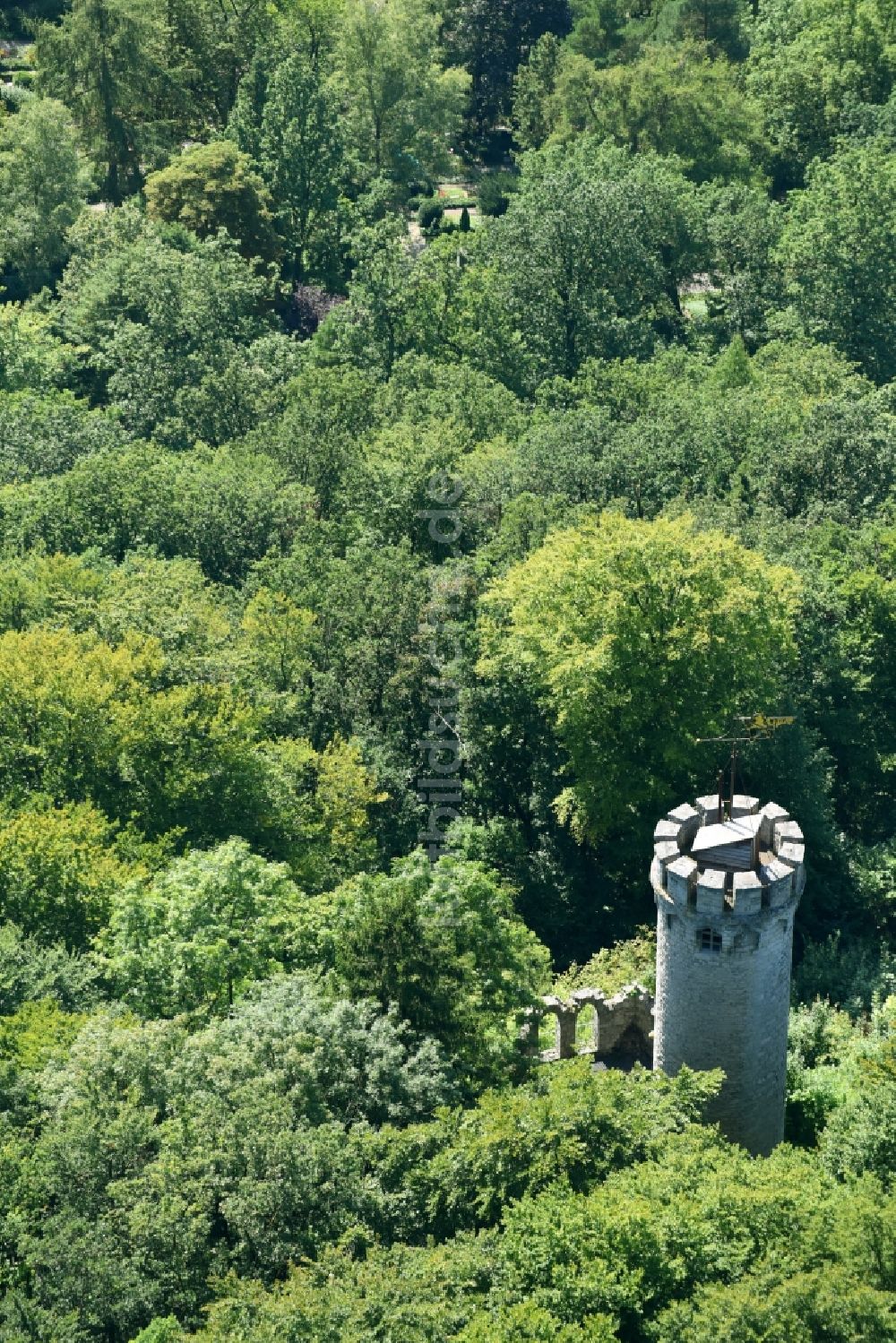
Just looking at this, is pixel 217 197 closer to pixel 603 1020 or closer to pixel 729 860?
pixel 603 1020

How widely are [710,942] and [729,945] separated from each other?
386 millimetres

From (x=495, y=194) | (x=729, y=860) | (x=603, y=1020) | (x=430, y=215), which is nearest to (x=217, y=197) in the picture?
(x=430, y=215)

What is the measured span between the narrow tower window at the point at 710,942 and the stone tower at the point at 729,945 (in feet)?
0.05

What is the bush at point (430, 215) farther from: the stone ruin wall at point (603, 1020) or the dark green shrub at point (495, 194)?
the stone ruin wall at point (603, 1020)

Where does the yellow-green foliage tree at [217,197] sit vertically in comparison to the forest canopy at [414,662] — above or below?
above

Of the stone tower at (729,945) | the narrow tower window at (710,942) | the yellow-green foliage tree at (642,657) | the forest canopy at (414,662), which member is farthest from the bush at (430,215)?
the narrow tower window at (710,942)

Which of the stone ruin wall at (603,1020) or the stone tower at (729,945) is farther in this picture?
the stone ruin wall at (603,1020)

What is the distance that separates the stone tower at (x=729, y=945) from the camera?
35.5m

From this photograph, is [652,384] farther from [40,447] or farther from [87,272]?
[87,272]

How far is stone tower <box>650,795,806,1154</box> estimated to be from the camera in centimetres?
3547

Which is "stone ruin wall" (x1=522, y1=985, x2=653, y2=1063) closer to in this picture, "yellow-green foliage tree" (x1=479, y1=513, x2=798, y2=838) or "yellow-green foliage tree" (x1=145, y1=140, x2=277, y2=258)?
"yellow-green foliage tree" (x1=479, y1=513, x2=798, y2=838)

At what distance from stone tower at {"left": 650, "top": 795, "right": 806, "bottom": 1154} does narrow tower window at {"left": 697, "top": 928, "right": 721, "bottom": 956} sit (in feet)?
0.05

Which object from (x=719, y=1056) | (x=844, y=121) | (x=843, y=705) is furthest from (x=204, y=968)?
(x=844, y=121)

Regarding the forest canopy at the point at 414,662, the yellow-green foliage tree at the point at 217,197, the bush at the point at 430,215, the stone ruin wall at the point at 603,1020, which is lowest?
the stone ruin wall at the point at 603,1020
